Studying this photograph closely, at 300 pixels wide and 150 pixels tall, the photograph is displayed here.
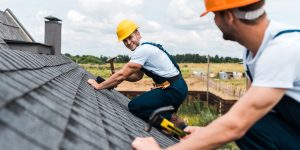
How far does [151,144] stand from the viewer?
2.86 m

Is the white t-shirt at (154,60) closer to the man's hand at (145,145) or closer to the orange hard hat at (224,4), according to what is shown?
the man's hand at (145,145)

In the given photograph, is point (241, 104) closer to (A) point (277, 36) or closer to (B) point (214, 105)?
(A) point (277, 36)

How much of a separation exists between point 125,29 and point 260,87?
13.7ft

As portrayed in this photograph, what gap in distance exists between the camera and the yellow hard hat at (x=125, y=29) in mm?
→ 6320

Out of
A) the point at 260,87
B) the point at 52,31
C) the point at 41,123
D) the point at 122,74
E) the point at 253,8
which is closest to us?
the point at 41,123

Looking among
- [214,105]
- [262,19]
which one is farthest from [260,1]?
[214,105]

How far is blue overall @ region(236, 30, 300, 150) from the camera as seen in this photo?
2803mm

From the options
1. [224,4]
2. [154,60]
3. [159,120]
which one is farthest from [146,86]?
[224,4]

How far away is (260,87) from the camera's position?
2.33 m

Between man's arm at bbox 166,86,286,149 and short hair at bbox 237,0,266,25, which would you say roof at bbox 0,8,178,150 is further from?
short hair at bbox 237,0,266,25

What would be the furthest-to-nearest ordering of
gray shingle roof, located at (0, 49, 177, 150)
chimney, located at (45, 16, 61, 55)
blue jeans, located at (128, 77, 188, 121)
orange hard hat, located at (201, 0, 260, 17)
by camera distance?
1. chimney, located at (45, 16, 61, 55)
2. blue jeans, located at (128, 77, 188, 121)
3. orange hard hat, located at (201, 0, 260, 17)
4. gray shingle roof, located at (0, 49, 177, 150)

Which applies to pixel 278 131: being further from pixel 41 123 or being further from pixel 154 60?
pixel 154 60

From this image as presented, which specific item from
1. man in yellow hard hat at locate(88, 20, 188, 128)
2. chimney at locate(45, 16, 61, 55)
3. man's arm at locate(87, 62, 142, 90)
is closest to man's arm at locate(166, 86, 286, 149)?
man in yellow hard hat at locate(88, 20, 188, 128)

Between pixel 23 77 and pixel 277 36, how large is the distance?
1.82 metres
